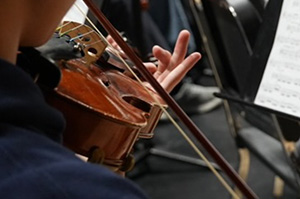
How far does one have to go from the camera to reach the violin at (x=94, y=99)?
0.77 m

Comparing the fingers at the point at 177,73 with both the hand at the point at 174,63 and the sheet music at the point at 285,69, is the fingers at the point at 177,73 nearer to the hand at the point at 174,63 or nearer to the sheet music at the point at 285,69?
the hand at the point at 174,63

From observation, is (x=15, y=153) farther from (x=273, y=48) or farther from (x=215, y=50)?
(x=215, y=50)

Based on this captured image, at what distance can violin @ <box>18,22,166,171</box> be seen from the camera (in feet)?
2.52

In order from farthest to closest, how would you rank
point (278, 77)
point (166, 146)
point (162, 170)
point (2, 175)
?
point (166, 146)
point (162, 170)
point (278, 77)
point (2, 175)

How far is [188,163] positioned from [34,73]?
4.80ft

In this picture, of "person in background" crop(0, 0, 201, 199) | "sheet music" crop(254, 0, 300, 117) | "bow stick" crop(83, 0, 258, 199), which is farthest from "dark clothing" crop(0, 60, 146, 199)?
"sheet music" crop(254, 0, 300, 117)

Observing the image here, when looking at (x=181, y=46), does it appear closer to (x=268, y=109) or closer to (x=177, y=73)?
(x=177, y=73)

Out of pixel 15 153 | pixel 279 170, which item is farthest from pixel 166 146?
pixel 15 153

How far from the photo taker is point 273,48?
1271mm

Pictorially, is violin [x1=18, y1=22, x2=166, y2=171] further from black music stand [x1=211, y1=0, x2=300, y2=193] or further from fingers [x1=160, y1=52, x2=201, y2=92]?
black music stand [x1=211, y1=0, x2=300, y2=193]

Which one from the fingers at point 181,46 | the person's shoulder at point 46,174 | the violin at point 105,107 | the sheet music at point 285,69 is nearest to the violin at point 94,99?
the violin at point 105,107

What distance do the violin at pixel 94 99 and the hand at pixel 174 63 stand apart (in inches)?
2.4

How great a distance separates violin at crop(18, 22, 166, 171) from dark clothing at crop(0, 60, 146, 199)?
0.20 metres

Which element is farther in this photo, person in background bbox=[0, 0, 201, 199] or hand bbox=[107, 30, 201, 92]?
hand bbox=[107, 30, 201, 92]
